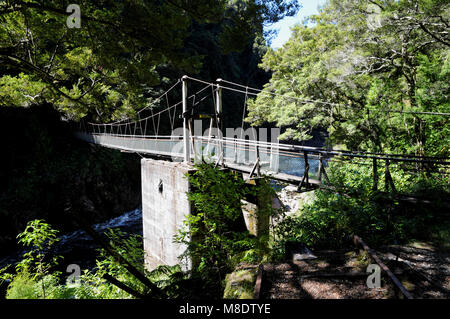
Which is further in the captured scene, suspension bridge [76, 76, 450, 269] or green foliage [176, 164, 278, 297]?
suspension bridge [76, 76, 450, 269]

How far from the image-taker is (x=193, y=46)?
26.6 m

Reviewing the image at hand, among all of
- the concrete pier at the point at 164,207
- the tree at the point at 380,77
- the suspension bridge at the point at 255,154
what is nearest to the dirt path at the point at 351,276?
the suspension bridge at the point at 255,154

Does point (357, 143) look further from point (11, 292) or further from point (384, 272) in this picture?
point (11, 292)

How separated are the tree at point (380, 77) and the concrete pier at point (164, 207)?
11.1 ft

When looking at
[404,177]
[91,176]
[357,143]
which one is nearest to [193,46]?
[91,176]

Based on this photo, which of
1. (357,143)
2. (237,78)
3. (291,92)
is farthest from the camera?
(237,78)

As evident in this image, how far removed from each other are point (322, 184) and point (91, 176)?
14.5m

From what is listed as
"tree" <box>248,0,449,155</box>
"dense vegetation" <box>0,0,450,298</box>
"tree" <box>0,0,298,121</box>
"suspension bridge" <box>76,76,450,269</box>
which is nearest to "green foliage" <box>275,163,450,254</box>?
"dense vegetation" <box>0,0,450,298</box>

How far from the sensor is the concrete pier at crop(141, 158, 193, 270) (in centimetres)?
560

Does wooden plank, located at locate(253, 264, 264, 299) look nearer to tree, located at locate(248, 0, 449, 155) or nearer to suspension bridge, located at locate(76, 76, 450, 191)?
suspension bridge, located at locate(76, 76, 450, 191)

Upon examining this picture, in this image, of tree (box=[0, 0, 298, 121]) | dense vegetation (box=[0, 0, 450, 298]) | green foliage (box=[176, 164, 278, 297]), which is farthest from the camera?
tree (box=[0, 0, 298, 121])

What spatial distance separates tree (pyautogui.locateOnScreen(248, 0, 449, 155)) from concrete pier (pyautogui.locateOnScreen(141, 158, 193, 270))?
3388 mm

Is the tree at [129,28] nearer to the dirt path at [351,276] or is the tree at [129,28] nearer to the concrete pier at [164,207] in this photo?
the concrete pier at [164,207]
